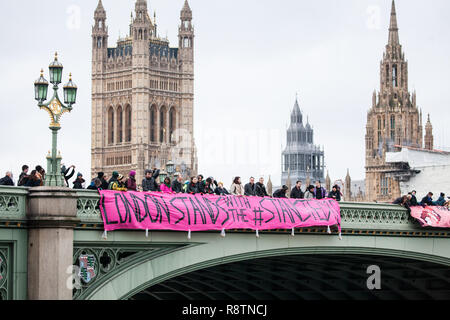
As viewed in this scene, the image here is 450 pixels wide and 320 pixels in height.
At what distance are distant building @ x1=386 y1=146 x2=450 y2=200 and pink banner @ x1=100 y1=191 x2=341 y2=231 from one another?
6234 cm

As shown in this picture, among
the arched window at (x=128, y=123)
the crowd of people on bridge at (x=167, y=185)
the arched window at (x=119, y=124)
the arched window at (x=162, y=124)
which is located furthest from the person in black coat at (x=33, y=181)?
the arched window at (x=119, y=124)

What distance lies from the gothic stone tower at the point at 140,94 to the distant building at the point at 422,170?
7539 cm

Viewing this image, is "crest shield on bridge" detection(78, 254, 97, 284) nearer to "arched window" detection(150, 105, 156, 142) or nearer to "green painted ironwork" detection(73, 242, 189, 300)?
"green painted ironwork" detection(73, 242, 189, 300)

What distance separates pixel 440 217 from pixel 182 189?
10933 millimetres

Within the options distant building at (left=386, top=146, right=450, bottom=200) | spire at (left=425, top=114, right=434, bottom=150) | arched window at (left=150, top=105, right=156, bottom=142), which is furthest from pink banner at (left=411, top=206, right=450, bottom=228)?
arched window at (left=150, top=105, right=156, bottom=142)

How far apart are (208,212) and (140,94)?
151 m

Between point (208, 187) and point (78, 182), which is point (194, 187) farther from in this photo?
point (78, 182)

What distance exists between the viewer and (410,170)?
338 ft

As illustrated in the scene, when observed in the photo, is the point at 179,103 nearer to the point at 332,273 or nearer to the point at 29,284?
the point at 332,273

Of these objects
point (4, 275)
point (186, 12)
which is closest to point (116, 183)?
point (4, 275)

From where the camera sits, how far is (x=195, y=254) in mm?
33406

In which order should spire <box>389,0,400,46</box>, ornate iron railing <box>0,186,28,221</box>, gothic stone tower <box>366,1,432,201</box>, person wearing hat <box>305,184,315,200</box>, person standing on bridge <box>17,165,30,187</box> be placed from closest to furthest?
ornate iron railing <box>0,186,28,221</box> → person standing on bridge <box>17,165,30,187</box> → person wearing hat <box>305,184,315,200</box> → gothic stone tower <box>366,1,432,201</box> → spire <box>389,0,400,46</box>

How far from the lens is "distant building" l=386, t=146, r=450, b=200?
324 ft

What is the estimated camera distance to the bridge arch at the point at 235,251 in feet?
102
